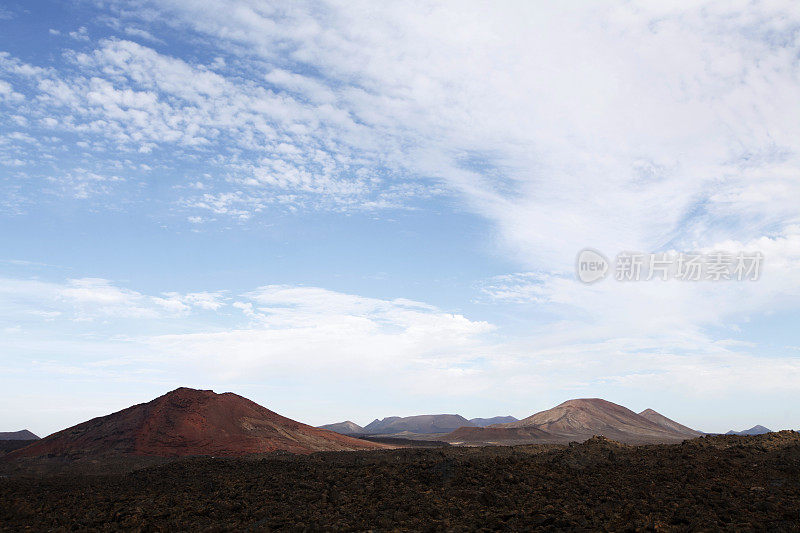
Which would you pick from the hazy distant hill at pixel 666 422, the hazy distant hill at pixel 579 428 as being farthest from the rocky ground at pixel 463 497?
the hazy distant hill at pixel 666 422

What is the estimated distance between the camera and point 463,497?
17.5m

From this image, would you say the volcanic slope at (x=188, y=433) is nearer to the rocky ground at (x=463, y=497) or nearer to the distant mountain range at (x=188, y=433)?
the distant mountain range at (x=188, y=433)

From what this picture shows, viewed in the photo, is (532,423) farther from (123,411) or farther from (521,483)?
(521,483)

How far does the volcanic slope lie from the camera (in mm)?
49656

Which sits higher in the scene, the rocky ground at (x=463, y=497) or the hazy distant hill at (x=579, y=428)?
the rocky ground at (x=463, y=497)

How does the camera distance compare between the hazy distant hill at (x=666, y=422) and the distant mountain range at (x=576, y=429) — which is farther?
the hazy distant hill at (x=666, y=422)

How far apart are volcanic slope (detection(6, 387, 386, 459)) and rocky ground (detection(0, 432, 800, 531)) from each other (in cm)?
2401

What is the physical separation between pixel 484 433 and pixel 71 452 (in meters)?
74.4

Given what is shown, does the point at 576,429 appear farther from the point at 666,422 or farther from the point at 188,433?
the point at 188,433

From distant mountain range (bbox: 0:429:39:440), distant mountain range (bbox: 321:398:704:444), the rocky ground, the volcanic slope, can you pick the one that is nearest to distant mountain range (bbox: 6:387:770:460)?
the volcanic slope

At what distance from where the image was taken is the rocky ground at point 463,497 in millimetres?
13906

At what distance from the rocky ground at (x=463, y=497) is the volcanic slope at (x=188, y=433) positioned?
24.0 metres

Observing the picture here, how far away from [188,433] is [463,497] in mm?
44804

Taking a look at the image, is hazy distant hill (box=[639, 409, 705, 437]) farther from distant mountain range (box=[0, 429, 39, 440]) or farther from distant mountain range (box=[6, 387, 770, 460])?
distant mountain range (box=[0, 429, 39, 440])
